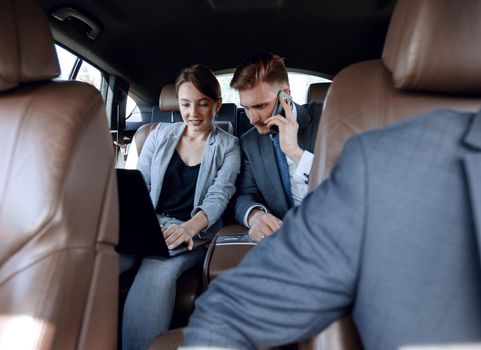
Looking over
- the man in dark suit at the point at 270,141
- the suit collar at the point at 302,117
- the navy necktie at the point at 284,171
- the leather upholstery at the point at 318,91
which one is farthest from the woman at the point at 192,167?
the leather upholstery at the point at 318,91

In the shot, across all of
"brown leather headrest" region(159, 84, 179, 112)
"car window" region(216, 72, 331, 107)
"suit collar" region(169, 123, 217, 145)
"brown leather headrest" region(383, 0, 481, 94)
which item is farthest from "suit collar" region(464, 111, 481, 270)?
"car window" region(216, 72, 331, 107)

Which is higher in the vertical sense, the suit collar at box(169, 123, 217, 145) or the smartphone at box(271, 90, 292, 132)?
the smartphone at box(271, 90, 292, 132)

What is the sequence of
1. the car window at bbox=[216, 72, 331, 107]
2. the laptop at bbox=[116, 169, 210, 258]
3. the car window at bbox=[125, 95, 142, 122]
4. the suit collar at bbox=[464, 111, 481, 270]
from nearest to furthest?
1. the suit collar at bbox=[464, 111, 481, 270]
2. the laptop at bbox=[116, 169, 210, 258]
3. the car window at bbox=[216, 72, 331, 107]
4. the car window at bbox=[125, 95, 142, 122]

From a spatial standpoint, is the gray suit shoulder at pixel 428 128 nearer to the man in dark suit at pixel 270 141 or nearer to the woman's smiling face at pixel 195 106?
the man in dark suit at pixel 270 141

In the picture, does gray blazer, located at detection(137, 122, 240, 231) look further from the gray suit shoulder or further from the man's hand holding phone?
the gray suit shoulder

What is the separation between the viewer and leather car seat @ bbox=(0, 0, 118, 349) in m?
0.82

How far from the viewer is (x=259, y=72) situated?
1741 mm

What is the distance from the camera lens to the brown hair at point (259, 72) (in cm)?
174

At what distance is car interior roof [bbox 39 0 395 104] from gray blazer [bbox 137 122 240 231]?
940 mm

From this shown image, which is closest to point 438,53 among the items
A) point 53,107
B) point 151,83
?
point 53,107

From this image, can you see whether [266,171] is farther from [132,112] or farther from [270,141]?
[132,112]

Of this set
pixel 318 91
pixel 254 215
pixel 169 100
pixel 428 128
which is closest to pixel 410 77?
pixel 428 128

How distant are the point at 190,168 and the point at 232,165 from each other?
19cm

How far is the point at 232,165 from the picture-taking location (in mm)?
1830
